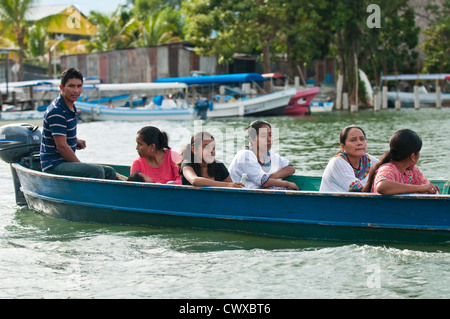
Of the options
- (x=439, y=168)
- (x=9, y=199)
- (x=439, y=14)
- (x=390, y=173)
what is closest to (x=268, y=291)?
(x=390, y=173)

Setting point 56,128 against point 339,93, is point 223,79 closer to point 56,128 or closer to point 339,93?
point 339,93

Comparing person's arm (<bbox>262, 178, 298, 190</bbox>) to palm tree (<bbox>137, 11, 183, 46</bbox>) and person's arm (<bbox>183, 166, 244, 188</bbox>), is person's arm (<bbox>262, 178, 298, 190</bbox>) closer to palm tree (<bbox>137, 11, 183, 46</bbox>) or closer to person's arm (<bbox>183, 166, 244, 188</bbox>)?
person's arm (<bbox>183, 166, 244, 188</bbox>)

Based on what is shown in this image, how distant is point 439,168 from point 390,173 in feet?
24.1

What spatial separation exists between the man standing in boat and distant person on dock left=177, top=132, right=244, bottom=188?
48.0 inches

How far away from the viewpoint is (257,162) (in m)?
7.25

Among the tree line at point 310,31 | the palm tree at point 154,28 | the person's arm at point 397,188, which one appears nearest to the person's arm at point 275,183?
the person's arm at point 397,188

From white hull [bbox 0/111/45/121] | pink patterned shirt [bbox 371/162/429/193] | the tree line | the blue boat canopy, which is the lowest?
white hull [bbox 0/111/45/121]

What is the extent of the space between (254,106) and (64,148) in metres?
24.3

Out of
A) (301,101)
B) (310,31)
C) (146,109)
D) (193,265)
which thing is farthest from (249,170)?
(310,31)

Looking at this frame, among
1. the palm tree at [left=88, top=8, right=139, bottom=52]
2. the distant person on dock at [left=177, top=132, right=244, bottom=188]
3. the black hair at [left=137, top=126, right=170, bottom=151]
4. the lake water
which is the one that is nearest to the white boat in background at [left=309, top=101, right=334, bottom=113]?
the palm tree at [left=88, top=8, right=139, bottom=52]

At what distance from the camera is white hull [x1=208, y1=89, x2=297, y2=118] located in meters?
30.9

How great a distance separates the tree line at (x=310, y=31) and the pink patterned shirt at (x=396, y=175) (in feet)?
81.6

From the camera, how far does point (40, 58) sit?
4644 centimetres

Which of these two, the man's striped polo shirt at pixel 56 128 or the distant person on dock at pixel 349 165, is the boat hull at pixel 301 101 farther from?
the distant person on dock at pixel 349 165
